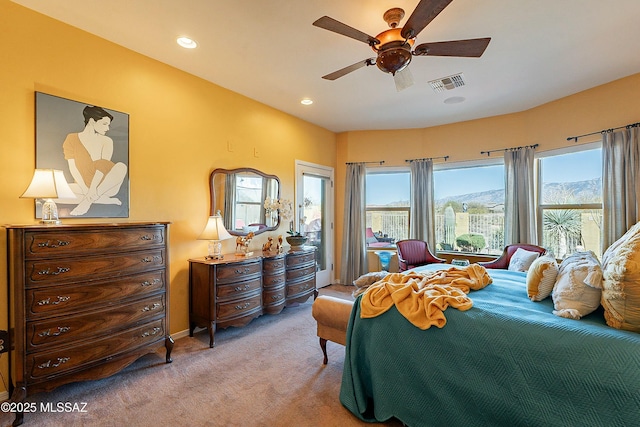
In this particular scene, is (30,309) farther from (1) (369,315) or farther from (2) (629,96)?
(2) (629,96)

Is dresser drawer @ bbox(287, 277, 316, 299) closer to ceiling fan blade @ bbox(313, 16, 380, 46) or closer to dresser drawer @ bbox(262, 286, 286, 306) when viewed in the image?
dresser drawer @ bbox(262, 286, 286, 306)

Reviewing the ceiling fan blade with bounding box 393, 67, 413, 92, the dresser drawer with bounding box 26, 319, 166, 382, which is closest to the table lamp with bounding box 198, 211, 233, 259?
the dresser drawer with bounding box 26, 319, 166, 382

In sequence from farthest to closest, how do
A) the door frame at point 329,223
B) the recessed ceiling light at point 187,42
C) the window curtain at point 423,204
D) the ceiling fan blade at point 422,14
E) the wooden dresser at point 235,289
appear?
the door frame at point 329,223, the window curtain at point 423,204, the wooden dresser at point 235,289, the recessed ceiling light at point 187,42, the ceiling fan blade at point 422,14

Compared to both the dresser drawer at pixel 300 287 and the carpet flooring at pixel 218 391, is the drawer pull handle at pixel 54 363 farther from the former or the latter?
the dresser drawer at pixel 300 287

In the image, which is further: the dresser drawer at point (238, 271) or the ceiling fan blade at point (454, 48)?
the dresser drawer at point (238, 271)

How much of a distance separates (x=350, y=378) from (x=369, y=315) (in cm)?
45

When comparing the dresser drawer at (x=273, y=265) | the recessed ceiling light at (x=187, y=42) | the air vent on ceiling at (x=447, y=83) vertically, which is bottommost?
the dresser drawer at (x=273, y=265)

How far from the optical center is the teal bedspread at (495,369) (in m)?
1.39

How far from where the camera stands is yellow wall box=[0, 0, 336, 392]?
226 cm

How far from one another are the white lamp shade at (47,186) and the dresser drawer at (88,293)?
635 mm

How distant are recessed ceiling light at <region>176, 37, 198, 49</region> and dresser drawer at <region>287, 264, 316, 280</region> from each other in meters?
2.69

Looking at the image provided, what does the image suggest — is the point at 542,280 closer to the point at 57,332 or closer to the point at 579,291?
the point at 579,291

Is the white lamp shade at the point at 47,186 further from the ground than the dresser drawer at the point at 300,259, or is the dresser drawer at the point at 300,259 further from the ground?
the white lamp shade at the point at 47,186

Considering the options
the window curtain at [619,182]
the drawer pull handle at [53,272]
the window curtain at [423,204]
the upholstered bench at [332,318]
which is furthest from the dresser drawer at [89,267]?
the window curtain at [619,182]
